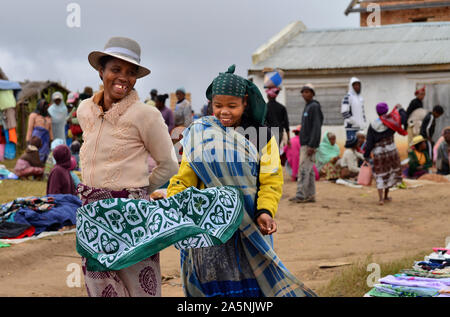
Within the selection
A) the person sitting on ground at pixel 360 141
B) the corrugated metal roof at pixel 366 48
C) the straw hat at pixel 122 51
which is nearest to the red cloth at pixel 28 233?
the straw hat at pixel 122 51

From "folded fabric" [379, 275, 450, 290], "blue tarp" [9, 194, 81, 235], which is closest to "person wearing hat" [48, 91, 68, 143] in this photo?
"blue tarp" [9, 194, 81, 235]

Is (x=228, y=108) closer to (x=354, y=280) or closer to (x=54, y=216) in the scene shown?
(x=354, y=280)

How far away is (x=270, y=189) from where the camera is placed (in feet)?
12.6

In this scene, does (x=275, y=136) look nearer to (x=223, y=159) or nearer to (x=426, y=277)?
(x=223, y=159)

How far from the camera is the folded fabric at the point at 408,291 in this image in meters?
4.97

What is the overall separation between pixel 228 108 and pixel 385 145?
7.59 metres

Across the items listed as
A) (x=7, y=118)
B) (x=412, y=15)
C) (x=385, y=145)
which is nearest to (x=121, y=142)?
(x=385, y=145)

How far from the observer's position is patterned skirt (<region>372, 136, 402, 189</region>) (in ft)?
36.3

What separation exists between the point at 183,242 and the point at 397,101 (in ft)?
52.9

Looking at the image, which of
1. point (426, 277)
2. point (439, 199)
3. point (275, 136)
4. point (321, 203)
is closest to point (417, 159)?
point (439, 199)

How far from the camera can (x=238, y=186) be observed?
3.84 m

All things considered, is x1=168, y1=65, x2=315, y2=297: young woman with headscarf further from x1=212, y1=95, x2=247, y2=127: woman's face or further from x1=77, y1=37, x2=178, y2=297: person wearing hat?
x1=77, y1=37, x2=178, y2=297: person wearing hat

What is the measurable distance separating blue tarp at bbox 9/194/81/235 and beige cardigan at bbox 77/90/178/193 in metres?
5.07

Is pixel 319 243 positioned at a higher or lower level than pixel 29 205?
lower
